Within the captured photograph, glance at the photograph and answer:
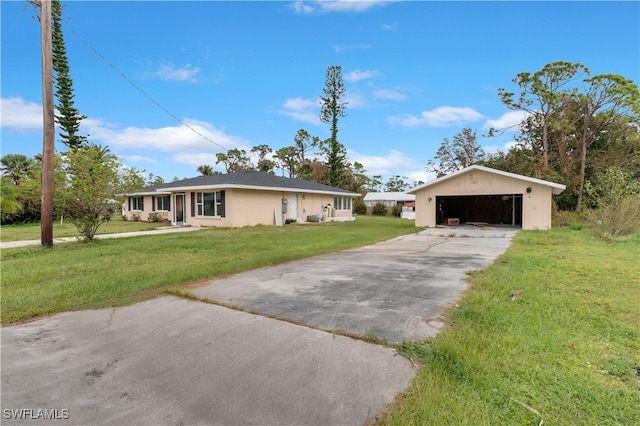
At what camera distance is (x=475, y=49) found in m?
14.0

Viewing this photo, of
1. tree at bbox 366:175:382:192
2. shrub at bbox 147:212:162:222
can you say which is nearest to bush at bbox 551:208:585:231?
shrub at bbox 147:212:162:222

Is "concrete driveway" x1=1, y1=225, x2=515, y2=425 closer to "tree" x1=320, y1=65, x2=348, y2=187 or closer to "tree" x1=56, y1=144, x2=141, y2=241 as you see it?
"tree" x1=56, y1=144, x2=141, y2=241

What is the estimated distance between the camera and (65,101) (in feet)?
89.0

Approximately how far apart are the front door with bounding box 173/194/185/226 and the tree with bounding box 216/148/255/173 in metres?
27.7

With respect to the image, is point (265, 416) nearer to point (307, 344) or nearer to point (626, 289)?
point (307, 344)

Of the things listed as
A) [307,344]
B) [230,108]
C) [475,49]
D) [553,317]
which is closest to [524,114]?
[475,49]

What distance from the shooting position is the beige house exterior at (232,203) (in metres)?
17.9

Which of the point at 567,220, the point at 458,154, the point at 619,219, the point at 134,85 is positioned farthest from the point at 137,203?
the point at 458,154

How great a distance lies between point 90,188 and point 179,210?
413 inches

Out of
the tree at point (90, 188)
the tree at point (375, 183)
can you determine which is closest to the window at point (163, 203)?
the tree at point (90, 188)

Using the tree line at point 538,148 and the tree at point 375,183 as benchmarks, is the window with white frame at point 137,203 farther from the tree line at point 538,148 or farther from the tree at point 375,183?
the tree at point 375,183

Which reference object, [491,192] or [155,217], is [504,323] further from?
[155,217]

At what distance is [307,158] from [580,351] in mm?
42838

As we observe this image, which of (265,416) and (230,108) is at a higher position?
(230,108)
